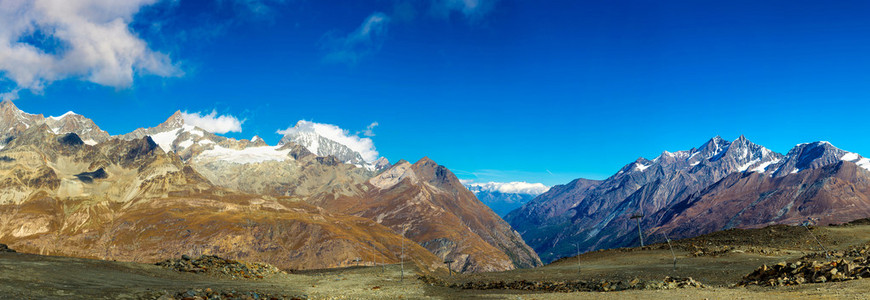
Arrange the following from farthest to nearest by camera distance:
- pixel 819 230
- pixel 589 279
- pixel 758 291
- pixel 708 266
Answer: pixel 819 230 < pixel 708 266 < pixel 589 279 < pixel 758 291

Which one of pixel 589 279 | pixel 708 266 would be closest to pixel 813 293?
pixel 589 279

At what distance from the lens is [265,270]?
62.2m

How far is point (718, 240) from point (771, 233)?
7744mm

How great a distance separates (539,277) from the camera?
56.2 m

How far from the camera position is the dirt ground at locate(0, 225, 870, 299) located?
2919 cm

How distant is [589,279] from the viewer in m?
49.1

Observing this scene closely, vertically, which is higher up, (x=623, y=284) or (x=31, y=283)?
(x=31, y=283)

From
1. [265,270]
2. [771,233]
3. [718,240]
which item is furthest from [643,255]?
[265,270]

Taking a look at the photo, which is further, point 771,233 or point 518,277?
point 771,233

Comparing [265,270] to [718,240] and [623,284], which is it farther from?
[718,240]

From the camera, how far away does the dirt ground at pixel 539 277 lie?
29.2 metres

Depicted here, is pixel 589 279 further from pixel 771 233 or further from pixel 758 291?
pixel 771 233

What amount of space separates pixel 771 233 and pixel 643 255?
2241 cm

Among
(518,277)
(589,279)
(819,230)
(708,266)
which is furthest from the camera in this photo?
(819,230)
